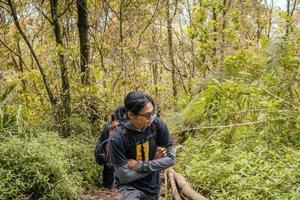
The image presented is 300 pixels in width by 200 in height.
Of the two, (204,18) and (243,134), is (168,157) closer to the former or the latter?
(243,134)

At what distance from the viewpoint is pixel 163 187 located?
5.55 m

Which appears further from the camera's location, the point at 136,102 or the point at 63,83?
the point at 63,83

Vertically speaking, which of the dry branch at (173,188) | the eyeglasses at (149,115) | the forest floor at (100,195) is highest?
the eyeglasses at (149,115)

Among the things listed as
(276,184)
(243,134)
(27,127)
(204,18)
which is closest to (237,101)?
(243,134)

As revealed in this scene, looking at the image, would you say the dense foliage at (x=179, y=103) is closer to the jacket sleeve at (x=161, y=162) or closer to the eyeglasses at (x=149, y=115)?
the jacket sleeve at (x=161, y=162)

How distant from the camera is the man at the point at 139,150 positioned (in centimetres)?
316

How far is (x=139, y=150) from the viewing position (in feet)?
10.9

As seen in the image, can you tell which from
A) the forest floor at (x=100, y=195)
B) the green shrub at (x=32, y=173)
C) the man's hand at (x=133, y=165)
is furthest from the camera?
the forest floor at (x=100, y=195)

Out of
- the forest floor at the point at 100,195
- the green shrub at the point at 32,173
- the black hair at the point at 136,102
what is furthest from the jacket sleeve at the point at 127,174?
the forest floor at the point at 100,195

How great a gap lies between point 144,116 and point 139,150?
13.7 inches

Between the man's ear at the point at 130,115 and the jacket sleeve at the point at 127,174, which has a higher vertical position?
the man's ear at the point at 130,115

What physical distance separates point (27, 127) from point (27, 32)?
6.27m

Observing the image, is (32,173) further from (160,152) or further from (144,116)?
(144,116)

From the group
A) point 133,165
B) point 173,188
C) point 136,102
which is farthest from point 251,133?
point 136,102
